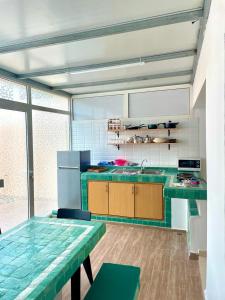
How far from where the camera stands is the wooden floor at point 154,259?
93.2 inches

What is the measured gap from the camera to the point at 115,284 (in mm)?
1693

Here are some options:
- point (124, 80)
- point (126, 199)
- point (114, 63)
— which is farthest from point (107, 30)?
point (126, 199)

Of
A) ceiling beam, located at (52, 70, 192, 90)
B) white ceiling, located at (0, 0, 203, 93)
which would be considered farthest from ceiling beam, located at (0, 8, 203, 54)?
ceiling beam, located at (52, 70, 192, 90)

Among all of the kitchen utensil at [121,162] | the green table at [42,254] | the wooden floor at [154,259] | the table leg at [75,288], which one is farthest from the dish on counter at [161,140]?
the table leg at [75,288]

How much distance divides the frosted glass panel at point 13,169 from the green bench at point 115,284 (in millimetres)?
2279

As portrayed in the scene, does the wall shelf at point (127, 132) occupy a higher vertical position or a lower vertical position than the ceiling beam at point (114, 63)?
lower

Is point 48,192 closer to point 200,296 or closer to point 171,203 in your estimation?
point 171,203

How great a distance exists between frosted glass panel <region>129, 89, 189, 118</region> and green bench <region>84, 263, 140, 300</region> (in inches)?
132

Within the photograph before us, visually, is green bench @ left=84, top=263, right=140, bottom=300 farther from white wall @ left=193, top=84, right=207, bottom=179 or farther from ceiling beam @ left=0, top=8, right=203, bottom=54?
white wall @ left=193, top=84, right=207, bottom=179

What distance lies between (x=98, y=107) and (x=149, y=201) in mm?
2395

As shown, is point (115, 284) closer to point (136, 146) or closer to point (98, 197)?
point (98, 197)

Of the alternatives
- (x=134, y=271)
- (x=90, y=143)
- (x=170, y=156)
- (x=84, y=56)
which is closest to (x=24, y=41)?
(x=84, y=56)

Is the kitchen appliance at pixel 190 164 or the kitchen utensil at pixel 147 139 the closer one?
the kitchen appliance at pixel 190 164

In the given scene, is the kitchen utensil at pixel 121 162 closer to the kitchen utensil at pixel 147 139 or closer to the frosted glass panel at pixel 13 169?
the kitchen utensil at pixel 147 139
